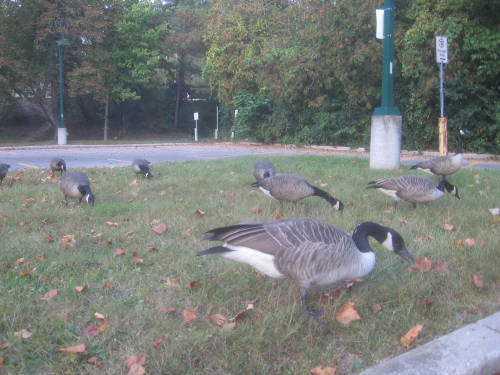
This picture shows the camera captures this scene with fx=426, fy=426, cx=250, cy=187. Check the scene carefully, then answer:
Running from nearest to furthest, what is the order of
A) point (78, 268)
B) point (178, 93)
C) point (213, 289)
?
point (213, 289) < point (78, 268) < point (178, 93)

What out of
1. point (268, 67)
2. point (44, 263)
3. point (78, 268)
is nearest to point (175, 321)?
point (78, 268)

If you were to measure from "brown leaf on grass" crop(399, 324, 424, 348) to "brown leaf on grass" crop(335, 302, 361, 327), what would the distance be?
34cm

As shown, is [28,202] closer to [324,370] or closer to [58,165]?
[58,165]

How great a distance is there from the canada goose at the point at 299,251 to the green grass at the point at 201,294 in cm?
26

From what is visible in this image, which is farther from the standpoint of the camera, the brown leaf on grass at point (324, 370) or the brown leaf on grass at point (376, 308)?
the brown leaf on grass at point (376, 308)

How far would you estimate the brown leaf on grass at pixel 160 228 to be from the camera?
5.01 metres

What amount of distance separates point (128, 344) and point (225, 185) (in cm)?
564

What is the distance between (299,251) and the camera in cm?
307

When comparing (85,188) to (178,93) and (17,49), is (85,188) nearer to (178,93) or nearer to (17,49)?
(17,49)

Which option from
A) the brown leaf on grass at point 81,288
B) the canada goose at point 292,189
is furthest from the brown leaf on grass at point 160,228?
the canada goose at point 292,189

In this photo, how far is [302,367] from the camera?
2518mm

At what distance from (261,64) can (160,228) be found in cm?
1963

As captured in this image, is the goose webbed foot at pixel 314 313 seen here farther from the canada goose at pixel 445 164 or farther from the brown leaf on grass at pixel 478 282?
the canada goose at pixel 445 164

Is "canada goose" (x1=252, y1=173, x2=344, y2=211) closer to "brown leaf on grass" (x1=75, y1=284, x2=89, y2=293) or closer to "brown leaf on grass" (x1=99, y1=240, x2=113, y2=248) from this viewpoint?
"brown leaf on grass" (x1=99, y1=240, x2=113, y2=248)
